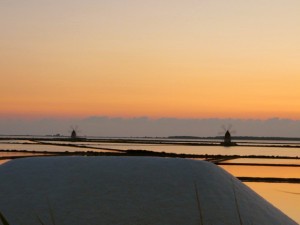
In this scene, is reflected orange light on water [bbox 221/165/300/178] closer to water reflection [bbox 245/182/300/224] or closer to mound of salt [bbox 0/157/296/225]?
water reflection [bbox 245/182/300/224]

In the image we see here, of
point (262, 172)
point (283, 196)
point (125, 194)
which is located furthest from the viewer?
point (262, 172)

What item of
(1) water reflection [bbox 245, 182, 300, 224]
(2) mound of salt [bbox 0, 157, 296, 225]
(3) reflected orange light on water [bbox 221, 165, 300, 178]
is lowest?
(1) water reflection [bbox 245, 182, 300, 224]

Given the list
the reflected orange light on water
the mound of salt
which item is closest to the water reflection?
the reflected orange light on water

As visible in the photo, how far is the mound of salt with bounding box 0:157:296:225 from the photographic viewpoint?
4.10 m

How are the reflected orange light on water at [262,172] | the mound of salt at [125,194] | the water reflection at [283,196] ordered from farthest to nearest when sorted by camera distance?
the reflected orange light on water at [262,172]
the water reflection at [283,196]
the mound of salt at [125,194]

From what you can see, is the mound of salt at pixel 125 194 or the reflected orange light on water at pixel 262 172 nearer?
the mound of salt at pixel 125 194

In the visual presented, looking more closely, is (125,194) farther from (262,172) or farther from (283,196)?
(262,172)

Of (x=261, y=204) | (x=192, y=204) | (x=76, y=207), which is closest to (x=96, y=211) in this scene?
(x=76, y=207)

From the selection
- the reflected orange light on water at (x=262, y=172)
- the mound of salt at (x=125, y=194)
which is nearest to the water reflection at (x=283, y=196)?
the reflected orange light on water at (x=262, y=172)

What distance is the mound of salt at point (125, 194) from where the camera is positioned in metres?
4.10

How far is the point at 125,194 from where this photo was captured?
4340 mm

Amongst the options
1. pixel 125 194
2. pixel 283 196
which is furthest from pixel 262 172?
pixel 125 194

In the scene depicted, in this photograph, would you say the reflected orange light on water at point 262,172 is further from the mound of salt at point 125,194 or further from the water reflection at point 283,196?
the mound of salt at point 125,194

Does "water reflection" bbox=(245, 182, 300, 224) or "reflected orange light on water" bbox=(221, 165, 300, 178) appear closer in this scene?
"water reflection" bbox=(245, 182, 300, 224)
